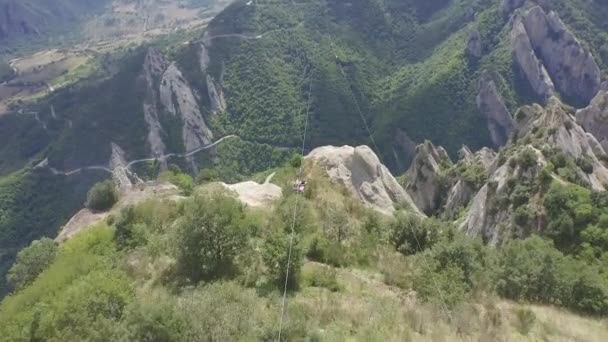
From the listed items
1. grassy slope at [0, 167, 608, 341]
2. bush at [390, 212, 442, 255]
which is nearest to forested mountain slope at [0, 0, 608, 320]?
grassy slope at [0, 167, 608, 341]

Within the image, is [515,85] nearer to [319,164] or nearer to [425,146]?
[425,146]

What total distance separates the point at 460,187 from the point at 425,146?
1339cm

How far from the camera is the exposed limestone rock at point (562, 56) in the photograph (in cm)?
12169

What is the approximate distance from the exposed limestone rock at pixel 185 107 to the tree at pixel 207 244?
10336cm

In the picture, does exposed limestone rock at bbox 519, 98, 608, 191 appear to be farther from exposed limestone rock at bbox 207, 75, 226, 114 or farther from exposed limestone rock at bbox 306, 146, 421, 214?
exposed limestone rock at bbox 207, 75, 226, 114

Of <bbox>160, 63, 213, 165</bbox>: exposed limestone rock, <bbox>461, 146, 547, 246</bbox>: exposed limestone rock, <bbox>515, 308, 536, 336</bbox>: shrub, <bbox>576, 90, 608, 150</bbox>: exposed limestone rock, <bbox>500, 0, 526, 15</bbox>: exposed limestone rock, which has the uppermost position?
<bbox>500, 0, 526, 15</bbox>: exposed limestone rock

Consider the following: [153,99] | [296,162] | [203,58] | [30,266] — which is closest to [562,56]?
[203,58]

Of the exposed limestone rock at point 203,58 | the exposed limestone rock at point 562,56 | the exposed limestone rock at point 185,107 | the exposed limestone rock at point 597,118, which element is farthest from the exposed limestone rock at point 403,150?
the exposed limestone rock at point 203,58

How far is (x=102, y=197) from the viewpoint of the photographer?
26531 mm

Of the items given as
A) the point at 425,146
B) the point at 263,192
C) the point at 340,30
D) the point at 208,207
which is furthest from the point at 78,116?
the point at 208,207

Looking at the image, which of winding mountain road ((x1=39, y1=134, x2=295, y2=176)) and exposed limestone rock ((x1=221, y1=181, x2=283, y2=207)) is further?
winding mountain road ((x1=39, y1=134, x2=295, y2=176))

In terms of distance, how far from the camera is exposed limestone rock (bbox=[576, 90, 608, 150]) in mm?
60391

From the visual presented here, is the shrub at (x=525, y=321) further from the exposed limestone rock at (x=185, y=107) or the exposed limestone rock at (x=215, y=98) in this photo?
the exposed limestone rock at (x=215, y=98)

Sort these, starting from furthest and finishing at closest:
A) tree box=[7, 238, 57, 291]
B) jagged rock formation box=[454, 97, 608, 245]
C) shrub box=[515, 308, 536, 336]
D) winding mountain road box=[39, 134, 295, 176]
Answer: winding mountain road box=[39, 134, 295, 176], jagged rock formation box=[454, 97, 608, 245], tree box=[7, 238, 57, 291], shrub box=[515, 308, 536, 336]
